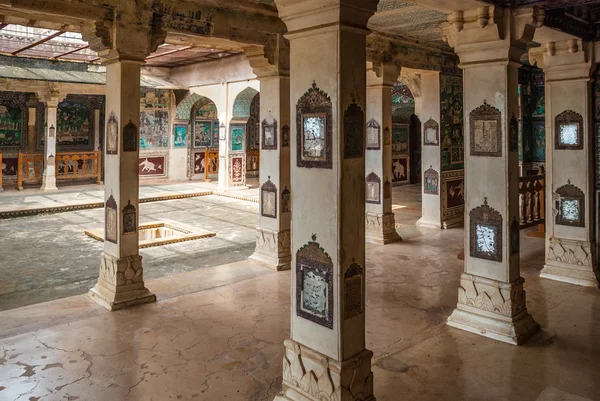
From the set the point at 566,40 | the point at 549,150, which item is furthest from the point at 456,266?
the point at 566,40

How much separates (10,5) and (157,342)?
3451 millimetres

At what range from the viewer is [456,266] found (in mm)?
7055

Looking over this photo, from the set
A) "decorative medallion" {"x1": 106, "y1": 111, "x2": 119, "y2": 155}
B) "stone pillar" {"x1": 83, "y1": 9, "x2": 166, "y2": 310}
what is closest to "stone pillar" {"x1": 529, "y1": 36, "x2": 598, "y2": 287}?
"stone pillar" {"x1": 83, "y1": 9, "x2": 166, "y2": 310}

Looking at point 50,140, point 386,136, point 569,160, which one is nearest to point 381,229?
point 386,136

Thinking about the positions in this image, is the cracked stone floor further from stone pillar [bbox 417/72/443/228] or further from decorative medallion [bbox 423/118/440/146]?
decorative medallion [bbox 423/118/440/146]

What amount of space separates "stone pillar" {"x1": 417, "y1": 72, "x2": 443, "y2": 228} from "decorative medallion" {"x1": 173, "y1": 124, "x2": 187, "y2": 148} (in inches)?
411

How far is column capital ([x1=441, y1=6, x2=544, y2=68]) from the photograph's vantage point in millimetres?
4387

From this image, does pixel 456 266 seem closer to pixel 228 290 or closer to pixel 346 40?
pixel 228 290

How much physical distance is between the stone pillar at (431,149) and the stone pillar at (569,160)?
3.52 meters

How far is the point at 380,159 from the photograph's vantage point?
8688 mm

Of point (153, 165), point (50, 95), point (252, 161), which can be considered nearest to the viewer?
point (50, 95)

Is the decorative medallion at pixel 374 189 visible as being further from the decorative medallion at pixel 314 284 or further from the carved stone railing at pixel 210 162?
the carved stone railing at pixel 210 162

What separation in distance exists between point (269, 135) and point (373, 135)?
248cm

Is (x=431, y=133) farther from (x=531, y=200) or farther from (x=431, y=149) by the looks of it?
(x=531, y=200)
